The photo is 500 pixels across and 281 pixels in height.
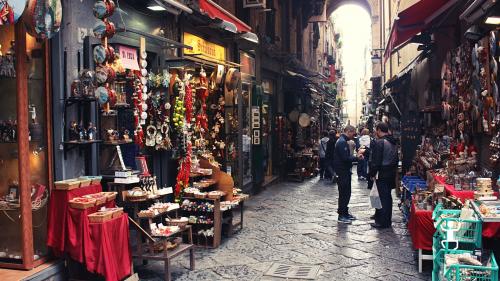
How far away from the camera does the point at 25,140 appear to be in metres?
5.45

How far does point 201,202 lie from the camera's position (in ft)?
26.8

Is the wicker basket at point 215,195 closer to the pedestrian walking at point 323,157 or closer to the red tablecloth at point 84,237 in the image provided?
the red tablecloth at point 84,237

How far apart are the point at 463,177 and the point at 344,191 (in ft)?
11.1

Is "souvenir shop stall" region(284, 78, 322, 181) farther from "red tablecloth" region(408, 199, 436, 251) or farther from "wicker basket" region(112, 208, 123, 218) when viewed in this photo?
"wicker basket" region(112, 208, 123, 218)

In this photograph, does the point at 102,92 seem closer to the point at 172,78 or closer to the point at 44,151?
the point at 44,151

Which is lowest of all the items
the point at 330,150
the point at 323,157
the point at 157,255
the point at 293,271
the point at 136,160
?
the point at 293,271

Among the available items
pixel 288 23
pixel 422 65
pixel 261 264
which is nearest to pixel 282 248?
pixel 261 264

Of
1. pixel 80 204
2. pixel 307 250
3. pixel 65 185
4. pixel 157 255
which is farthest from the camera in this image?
pixel 307 250

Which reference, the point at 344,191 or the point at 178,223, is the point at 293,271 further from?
the point at 344,191

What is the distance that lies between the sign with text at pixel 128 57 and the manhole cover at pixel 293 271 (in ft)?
10.8

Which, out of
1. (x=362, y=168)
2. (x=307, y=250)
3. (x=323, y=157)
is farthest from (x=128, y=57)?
(x=362, y=168)

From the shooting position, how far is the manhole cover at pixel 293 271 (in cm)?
661

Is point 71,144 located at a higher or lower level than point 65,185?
higher

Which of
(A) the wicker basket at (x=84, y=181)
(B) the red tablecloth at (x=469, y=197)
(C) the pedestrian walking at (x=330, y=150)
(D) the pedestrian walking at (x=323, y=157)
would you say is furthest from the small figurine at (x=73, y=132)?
(D) the pedestrian walking at (x=323, y=157)
